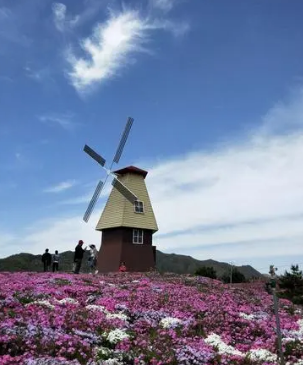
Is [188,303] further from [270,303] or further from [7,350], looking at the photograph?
[7,350]

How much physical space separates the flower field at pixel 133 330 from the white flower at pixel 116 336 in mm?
27

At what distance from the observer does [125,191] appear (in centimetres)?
4816

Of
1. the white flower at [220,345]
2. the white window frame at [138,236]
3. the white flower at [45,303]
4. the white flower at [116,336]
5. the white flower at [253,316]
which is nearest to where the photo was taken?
the white flower at [116,336]

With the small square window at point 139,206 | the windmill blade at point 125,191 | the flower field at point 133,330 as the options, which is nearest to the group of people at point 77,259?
the small square window at point 139,206

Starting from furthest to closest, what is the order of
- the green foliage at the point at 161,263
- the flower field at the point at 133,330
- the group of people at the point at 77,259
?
the green foliage at the point at 161,263 → the group of people at the point at 77,259 → the flower field at the point at 133,330

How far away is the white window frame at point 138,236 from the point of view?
48562 millimetres

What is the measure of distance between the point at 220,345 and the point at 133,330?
8.31 feet

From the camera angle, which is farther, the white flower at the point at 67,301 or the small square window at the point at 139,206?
the small square window at the point at 139,206

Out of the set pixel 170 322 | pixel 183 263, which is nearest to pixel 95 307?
pixel 170 322

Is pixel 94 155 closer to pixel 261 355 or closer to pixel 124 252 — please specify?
pixel 124 252

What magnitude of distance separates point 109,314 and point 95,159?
1524 inches

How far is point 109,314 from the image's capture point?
15.3 metres

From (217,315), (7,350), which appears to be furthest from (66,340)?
(217,315)

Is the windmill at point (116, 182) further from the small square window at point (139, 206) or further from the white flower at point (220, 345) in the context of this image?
the white flower at point (220, 345)
